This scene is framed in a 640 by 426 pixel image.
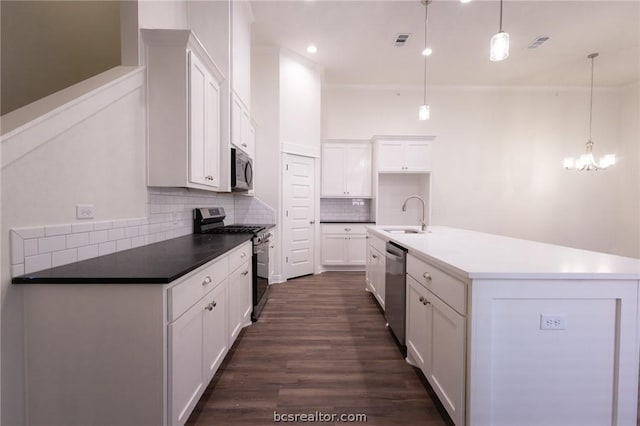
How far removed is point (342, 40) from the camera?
4.05 meters

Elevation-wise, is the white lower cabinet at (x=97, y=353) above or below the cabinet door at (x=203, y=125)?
below

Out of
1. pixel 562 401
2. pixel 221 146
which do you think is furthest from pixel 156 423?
pixel 221 146

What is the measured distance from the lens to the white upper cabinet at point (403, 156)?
16.5 ft

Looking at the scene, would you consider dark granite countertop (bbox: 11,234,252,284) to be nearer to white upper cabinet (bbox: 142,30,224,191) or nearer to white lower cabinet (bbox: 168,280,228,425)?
white lower cabinet (bbox: 168,280,228,425)

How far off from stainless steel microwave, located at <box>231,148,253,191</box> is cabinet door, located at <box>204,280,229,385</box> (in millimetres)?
1263

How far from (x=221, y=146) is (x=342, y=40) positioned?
2689mm

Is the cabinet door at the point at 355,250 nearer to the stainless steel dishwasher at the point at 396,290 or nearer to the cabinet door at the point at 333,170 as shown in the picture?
the cabinet door at the point at 333,170

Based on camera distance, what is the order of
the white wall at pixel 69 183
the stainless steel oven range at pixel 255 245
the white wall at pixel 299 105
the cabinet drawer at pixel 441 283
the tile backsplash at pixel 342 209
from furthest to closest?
the tile backsplash at pixel 342 209 < the white wall at pixel 299 105 < the stainless steel oven range at pixel 255 245 < the cabinet drawer at pixel 441 283 < the white wall at pixel 69 183

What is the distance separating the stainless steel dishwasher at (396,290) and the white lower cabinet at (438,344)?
0.36ft

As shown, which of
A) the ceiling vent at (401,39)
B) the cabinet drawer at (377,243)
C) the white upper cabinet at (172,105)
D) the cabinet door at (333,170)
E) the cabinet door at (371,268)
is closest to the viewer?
the white upper cabinet at (172,105)

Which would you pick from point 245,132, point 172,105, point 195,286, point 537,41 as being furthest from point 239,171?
point 537,41

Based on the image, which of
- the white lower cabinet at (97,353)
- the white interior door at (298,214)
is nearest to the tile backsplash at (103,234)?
the white lower cabinet at (97,353)

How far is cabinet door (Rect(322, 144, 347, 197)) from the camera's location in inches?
204

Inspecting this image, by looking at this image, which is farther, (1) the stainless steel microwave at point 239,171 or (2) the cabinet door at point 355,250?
(2) the cabinet door at point 355,250
